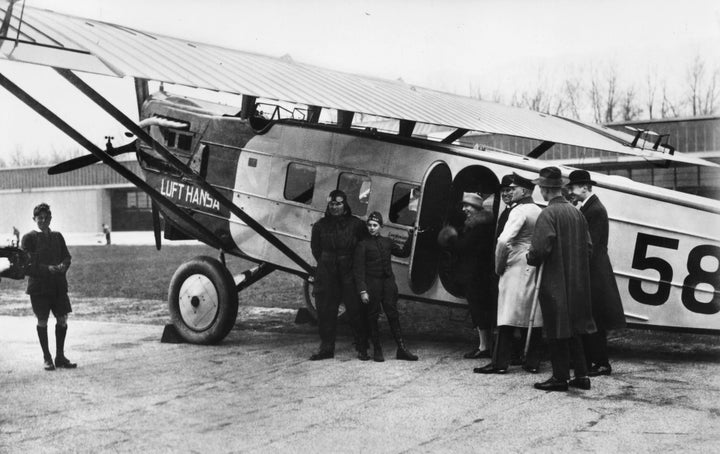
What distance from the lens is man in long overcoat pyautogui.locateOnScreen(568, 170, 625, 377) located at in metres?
7.59

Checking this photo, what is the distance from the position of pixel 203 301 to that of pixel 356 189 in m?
2.49

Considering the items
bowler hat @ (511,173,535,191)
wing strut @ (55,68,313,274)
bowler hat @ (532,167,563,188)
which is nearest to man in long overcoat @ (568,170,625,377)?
bowler hat @ (511,173,535,191)

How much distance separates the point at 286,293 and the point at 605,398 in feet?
34.9

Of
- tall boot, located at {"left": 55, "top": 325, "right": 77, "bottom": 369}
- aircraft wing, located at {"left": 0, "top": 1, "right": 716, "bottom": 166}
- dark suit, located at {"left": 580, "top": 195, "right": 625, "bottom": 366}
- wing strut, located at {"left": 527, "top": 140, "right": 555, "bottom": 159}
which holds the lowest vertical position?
tall boot, located at {"left": 55, "top": 325, "right": 77, "bottom": 369}

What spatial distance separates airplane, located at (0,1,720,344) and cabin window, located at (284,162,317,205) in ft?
0.05

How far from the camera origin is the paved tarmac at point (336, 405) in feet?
17.2

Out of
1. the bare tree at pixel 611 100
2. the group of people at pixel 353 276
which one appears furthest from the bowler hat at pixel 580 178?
the bare tree at pixel 611 100

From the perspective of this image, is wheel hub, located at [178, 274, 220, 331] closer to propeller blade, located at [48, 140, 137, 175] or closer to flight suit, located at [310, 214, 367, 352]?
flight suit, located at [310, 214, 367, 352]

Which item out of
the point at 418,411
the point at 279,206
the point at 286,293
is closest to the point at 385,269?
the point at 279,206

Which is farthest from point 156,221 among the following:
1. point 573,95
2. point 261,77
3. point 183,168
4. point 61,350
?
point 573,95

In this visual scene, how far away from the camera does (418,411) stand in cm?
610

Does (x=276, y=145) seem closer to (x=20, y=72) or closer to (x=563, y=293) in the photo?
(x=20, y=72)

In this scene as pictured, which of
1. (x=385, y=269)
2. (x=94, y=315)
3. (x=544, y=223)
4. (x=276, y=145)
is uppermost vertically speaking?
(x=276, y=145)

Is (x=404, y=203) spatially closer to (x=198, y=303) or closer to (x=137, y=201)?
(x=198, y=303)
